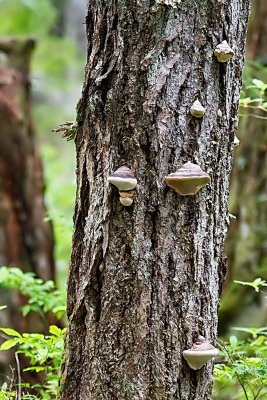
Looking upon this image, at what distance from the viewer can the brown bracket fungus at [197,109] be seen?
5.95 feet

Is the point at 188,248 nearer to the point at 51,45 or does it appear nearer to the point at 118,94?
the point at 118,94

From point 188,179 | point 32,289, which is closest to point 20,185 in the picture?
point 32,289

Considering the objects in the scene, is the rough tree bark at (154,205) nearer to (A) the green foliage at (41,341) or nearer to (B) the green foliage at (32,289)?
(A) the green foliage at (41,341)

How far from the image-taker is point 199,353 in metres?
1.77

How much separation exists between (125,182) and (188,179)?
9.2 inches

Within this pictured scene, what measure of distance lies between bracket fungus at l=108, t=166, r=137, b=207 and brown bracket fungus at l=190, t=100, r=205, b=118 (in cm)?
33

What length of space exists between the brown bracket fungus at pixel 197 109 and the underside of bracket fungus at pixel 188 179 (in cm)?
19

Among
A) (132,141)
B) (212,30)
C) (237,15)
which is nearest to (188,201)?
(132,141)

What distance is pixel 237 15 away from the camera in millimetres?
1942

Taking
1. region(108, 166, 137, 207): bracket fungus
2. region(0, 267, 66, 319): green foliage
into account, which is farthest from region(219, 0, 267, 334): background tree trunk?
region(108, 166, 137, 207): bracket fungus

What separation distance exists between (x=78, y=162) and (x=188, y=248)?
60 cm

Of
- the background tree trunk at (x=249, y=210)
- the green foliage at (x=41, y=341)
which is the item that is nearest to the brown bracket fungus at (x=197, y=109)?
the green foliage at (x=41, y=341)

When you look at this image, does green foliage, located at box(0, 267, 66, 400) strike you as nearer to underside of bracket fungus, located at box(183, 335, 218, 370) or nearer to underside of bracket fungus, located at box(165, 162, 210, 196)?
underside of bracket fungus, located at box(183, 335, 218, 370)

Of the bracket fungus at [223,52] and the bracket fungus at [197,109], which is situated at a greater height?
the bracket fungus at [223,52]
